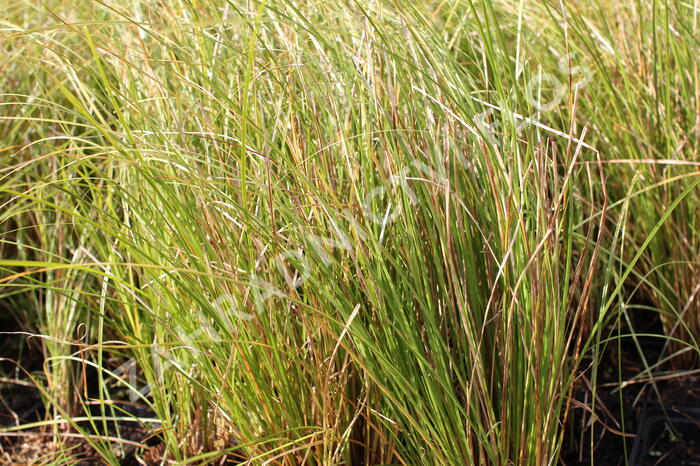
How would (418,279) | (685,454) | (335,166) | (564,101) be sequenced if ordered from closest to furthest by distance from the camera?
(418,279), (335,166), (685,454), (564,101)

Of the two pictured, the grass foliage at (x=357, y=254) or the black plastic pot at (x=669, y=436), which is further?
the black plastic pot at (x=669, y=436)

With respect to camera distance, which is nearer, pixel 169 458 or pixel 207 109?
pixel 207 109

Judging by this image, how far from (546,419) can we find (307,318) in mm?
380

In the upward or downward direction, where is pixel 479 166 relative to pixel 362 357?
upward

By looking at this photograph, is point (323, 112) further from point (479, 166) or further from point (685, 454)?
point (685, 454)

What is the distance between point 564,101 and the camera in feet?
6.05

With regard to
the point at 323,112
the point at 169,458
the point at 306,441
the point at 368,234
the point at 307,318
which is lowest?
the point at 169,458

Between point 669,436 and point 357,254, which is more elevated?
point 357,254

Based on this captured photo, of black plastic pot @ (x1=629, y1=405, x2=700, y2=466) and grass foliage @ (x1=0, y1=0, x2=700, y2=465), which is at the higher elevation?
grass foliage @ (x1=0, y1=0, x2=700, y2=465)

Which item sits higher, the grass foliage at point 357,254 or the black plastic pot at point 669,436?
the grass foliage at point 357,254

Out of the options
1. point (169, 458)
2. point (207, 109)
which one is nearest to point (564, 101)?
point (207, 109)

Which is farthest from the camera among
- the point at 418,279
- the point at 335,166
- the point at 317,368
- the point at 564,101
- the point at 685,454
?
the point at 564,101

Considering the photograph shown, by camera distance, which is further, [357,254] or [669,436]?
[669,436]

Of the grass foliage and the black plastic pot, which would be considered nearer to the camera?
the grass foliage
